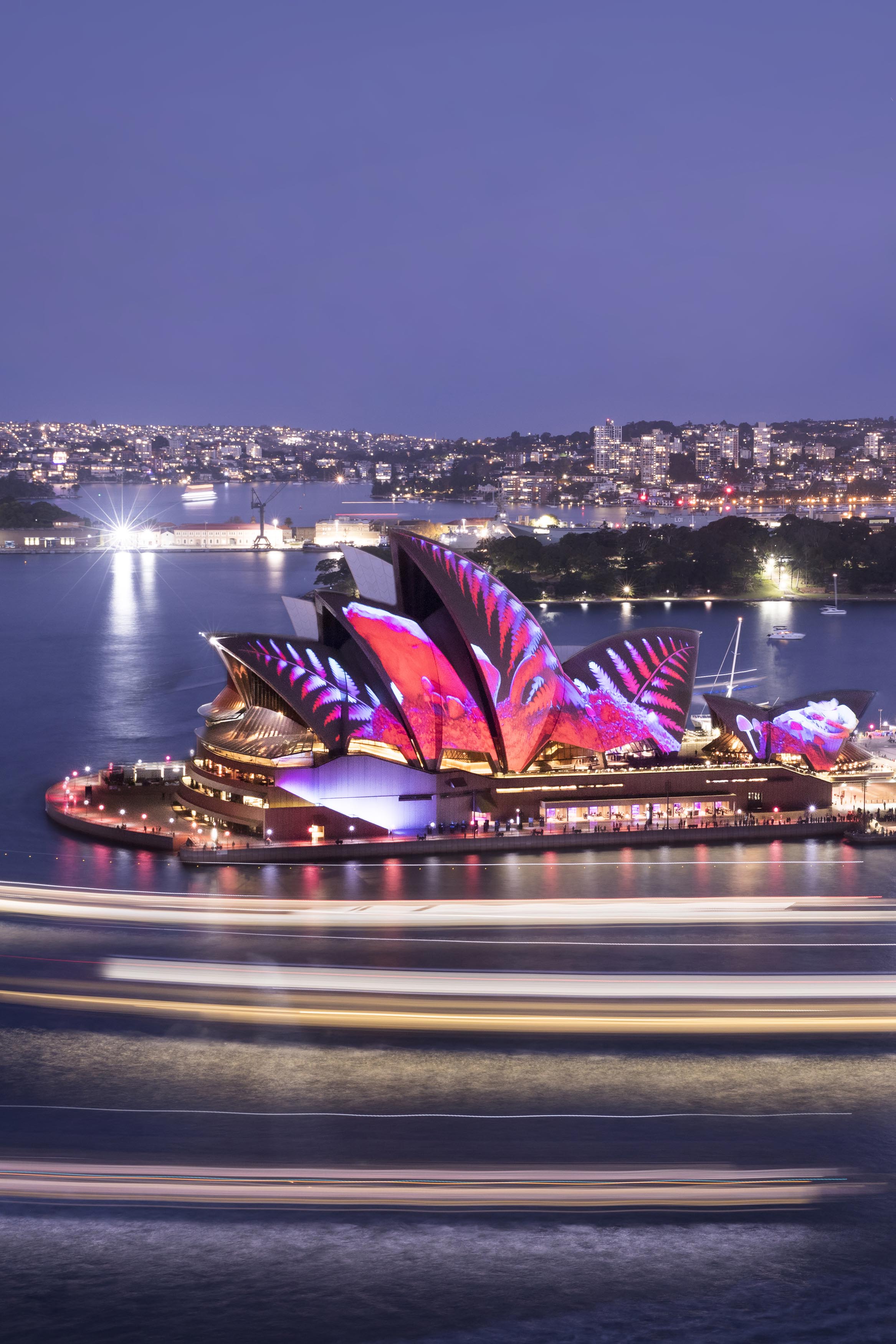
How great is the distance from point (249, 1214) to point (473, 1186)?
1199 millimetres

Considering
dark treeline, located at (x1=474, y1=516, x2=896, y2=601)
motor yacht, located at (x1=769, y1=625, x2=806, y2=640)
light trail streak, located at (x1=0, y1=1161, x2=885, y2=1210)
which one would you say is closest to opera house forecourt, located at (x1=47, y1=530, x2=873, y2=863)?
light trail streak, located at (x1=0, y1=1161, x2=885, y2=1210)

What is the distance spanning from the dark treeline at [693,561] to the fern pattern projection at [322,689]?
100ft

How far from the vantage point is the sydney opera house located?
15336mm

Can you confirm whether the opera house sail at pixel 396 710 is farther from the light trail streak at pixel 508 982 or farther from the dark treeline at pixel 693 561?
the dark treeline at pixel 693 561

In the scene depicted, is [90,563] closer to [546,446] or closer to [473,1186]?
[473,1186]

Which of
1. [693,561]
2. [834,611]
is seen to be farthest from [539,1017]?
[693,561]

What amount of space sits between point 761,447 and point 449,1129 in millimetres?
125940

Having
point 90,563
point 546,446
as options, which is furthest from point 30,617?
point 546,446

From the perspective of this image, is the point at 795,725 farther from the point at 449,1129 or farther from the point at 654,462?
the point at 654,462

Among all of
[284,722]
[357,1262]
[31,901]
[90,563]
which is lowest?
[357,1262]

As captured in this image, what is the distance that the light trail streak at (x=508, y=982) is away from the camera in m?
9.91

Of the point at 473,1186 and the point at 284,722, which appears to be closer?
the point at 473,1186

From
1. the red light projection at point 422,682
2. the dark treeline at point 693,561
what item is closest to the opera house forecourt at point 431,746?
the red light projection at point 422,682

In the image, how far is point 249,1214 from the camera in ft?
23.7
